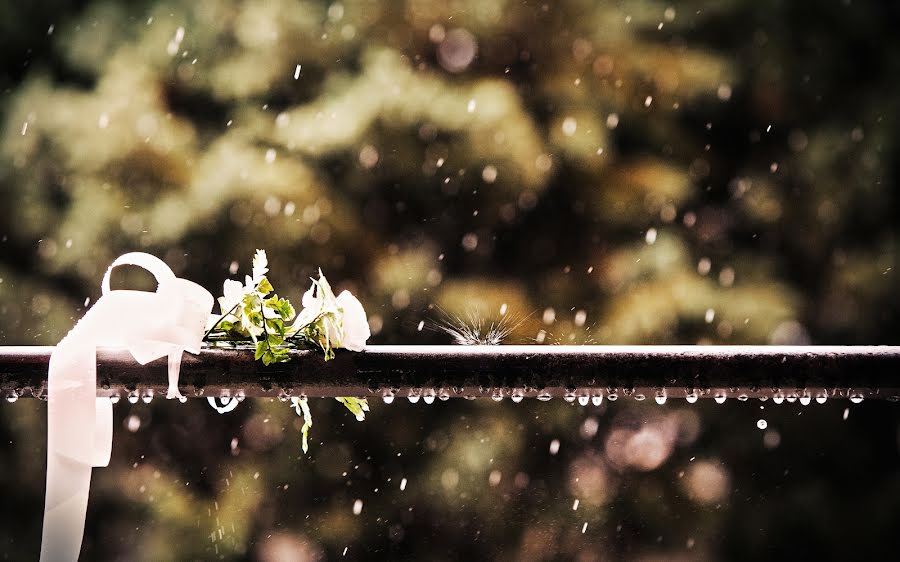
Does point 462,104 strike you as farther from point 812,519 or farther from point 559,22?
point 812,519

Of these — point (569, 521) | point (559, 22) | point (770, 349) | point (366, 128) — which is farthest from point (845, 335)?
point (770, 349)

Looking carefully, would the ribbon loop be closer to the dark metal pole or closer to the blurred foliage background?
the dark metal pole

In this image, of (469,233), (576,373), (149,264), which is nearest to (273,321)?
(149,264)

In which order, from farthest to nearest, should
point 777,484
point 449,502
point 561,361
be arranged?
point 777,484 < point 449,502 < point 561,361

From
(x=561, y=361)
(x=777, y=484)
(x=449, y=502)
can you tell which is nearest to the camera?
(x=561, y=361)

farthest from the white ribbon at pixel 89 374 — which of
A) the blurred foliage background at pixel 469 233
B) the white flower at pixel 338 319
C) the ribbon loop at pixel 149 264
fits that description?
the blurred foliage background at pixel 469 233

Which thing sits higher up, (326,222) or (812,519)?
(326,222)

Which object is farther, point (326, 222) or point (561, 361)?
point (326, 222)
